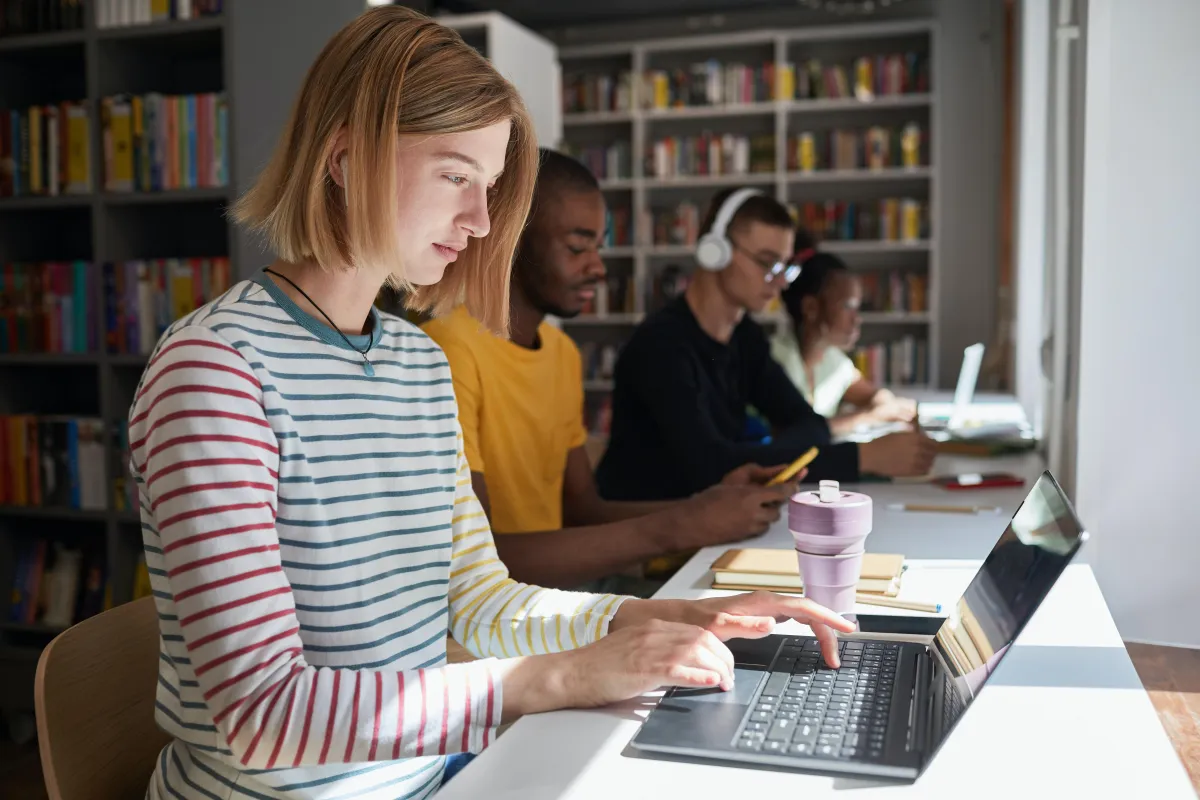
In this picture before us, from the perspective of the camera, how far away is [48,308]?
9.80ft

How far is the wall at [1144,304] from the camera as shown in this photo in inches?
62.5

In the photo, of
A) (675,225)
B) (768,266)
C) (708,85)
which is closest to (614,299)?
(675,225)

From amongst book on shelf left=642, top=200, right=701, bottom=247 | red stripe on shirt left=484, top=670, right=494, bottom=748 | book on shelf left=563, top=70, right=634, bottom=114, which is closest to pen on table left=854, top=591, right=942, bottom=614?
red stripe on shirt left=484, top=670, right=494, bottom=748

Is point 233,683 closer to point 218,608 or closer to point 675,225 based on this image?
point 218,608

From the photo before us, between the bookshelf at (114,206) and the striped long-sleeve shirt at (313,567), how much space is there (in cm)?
178

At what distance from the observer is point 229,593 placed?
2.85ft

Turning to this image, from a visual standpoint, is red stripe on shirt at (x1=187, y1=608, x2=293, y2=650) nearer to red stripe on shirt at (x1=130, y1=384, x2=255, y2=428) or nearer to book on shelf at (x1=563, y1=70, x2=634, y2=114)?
red stripe on shirt at (x1=130, y1=384, x2=255, y2=428)

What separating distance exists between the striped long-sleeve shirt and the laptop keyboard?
9.1 inches

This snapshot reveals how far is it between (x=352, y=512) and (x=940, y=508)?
1.22m

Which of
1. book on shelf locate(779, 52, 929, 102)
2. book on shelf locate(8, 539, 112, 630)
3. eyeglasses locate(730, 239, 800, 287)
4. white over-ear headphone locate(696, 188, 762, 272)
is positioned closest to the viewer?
white over-ear headphone locate(696, 188, 762, 272)

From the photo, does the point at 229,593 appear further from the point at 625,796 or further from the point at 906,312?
the point at 906,312

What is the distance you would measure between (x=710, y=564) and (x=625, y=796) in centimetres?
75

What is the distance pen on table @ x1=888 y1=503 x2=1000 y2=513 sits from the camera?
1889mm

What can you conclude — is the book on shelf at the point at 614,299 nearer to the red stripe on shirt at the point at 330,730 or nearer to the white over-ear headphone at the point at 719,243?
the white over-ear headphone at the point at 719,243
